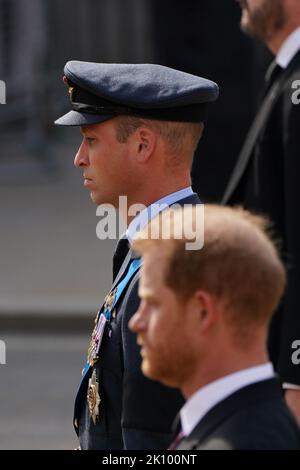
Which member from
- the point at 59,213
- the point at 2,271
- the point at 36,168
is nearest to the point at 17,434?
the point at 2,271

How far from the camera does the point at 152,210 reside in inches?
131

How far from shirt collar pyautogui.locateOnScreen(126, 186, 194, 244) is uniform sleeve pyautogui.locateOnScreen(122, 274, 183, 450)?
316mm

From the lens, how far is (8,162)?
13977 millimetres

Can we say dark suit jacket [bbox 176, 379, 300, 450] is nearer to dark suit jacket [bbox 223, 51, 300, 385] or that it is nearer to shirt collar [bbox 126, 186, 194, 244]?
shirt collar [bbox 126, 186, 194, 244]

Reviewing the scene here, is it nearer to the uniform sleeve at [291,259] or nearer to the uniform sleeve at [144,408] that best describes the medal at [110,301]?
the uniform sleeve at [144,408]

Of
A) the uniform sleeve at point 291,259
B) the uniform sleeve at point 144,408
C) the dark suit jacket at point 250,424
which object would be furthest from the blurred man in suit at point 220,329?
the uniform sleeve at point 291,259

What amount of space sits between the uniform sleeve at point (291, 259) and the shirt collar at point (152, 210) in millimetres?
367

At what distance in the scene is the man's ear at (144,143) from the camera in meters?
3.37

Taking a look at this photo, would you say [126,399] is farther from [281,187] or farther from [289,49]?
[289,49]

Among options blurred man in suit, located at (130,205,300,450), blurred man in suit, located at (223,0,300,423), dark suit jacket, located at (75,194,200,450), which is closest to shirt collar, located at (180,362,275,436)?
blurred man in suit, located at (130,205,300,450)

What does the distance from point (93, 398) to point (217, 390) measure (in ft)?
2.88

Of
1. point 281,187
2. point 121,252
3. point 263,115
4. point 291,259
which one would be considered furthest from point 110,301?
point 263,115

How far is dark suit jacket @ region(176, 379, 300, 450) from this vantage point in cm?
234

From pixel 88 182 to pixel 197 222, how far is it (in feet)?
3.13
